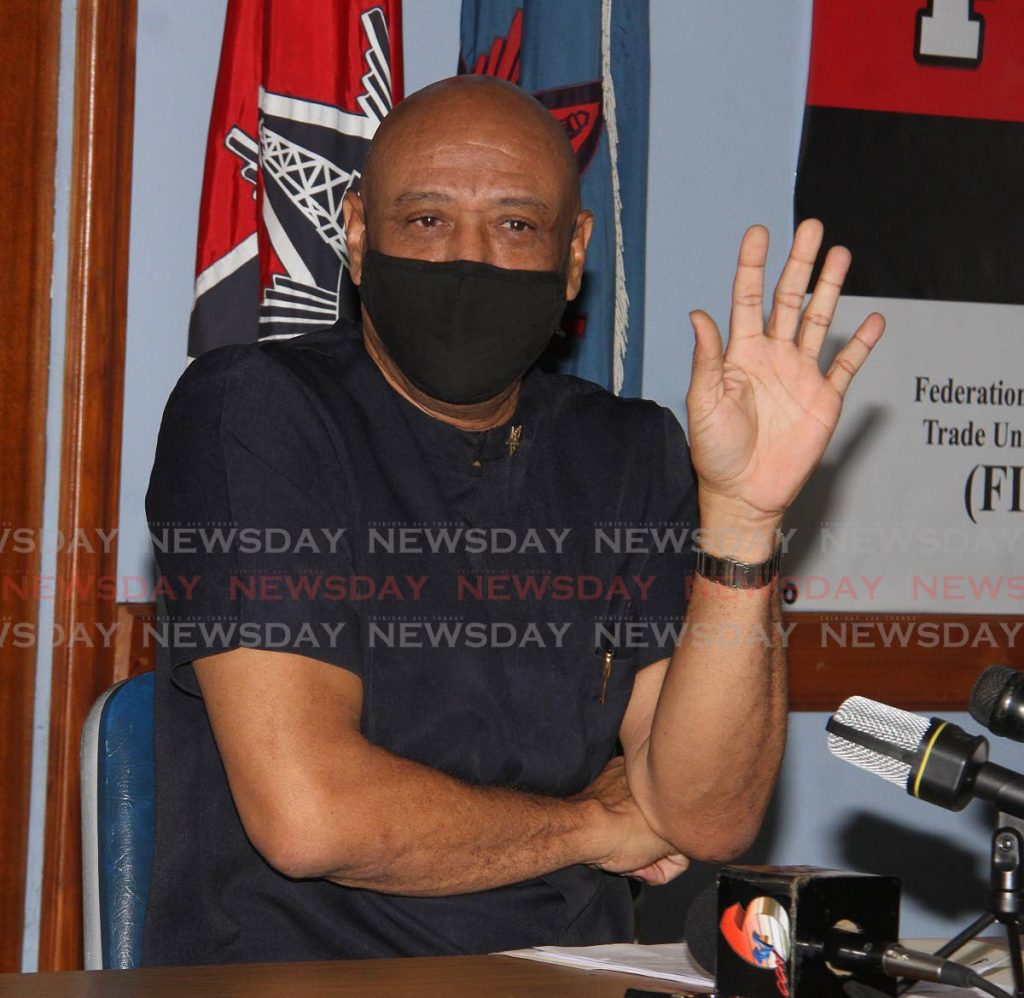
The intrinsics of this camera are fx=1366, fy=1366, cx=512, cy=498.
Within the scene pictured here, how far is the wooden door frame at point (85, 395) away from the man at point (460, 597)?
0.76 m

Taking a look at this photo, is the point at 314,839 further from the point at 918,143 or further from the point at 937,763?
the point at 918,143

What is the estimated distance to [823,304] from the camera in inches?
59.7

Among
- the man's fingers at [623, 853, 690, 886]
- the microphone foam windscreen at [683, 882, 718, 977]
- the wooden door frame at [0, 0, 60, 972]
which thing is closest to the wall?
the wooden door frame at [0, 0, 60, 972]

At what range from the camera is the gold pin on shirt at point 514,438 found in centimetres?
179

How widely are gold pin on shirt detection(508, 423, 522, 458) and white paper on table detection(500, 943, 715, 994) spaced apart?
2.17 ft

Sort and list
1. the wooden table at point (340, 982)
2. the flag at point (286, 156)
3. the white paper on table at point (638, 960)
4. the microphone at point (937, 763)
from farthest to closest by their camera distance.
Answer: the flag at point (286, 156) < the white paper on table at point (638, 960) < the wooden table at point (340, 982) < the microphone at point (937, 763)

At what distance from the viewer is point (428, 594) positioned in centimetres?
162

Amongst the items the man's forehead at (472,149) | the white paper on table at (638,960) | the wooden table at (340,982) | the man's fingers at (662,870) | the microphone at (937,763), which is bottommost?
the man's fingers at (662,870)

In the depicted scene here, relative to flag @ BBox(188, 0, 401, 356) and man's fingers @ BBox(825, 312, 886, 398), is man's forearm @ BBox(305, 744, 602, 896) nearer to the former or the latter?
man's fingers @ BBox(825, 312, 886, 398)

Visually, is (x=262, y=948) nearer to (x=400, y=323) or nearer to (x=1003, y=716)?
(x=400, y=323)

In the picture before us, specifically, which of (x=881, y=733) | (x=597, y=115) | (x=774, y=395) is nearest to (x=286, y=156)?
(x=597, y=115)

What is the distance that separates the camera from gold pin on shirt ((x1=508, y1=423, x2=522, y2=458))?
1.79m

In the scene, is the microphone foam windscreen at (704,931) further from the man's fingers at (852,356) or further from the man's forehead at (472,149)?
the man's forehead at (472,149)

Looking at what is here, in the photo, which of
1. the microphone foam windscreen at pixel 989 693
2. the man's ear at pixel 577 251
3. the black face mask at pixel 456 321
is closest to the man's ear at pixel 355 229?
the black face mask at pixel 456 321
